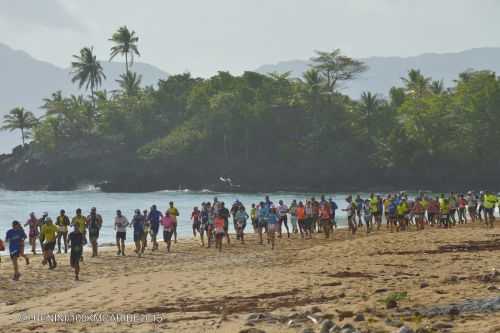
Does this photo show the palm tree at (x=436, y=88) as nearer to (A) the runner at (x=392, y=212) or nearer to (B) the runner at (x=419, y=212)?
(B) the runner at (x=419, y=212)

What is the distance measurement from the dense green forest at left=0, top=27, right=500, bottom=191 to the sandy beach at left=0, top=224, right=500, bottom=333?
60.6 metres

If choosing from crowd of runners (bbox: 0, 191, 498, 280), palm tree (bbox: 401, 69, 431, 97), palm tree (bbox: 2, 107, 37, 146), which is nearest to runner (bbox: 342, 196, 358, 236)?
crowd of runners (bbox: 0, 191, 498, 280)

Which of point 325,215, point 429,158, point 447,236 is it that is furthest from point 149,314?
point 429,158

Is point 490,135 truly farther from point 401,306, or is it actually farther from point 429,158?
point 401,306

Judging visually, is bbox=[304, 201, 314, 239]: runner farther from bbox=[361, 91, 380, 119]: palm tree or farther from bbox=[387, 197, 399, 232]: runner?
bbox=[361, 91, 380, 119]: palm tree

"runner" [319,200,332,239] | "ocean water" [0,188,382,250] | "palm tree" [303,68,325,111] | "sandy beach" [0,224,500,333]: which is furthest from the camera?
"palm tree" [303,68,325,111]

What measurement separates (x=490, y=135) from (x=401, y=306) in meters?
72.2

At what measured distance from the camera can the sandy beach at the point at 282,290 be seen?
9.66 metres

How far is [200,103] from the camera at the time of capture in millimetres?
92500

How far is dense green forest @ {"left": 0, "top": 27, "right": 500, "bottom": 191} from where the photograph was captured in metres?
80.4

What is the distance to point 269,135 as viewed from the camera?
9175 centimetres

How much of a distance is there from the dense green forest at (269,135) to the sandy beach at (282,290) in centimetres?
6057

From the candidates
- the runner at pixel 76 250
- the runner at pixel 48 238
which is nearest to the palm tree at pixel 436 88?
the runner at pixel 48 238

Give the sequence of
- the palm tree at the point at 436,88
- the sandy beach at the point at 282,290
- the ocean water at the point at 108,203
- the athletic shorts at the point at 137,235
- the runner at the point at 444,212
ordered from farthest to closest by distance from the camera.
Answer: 1. the palm tree at the point at 436,88
2. the ocean water at the point at 108,203
3. the runner at the point at 444,212
4. the athletic shorts at the point at 137,235
5. the sandy beach at the point at 282,290
